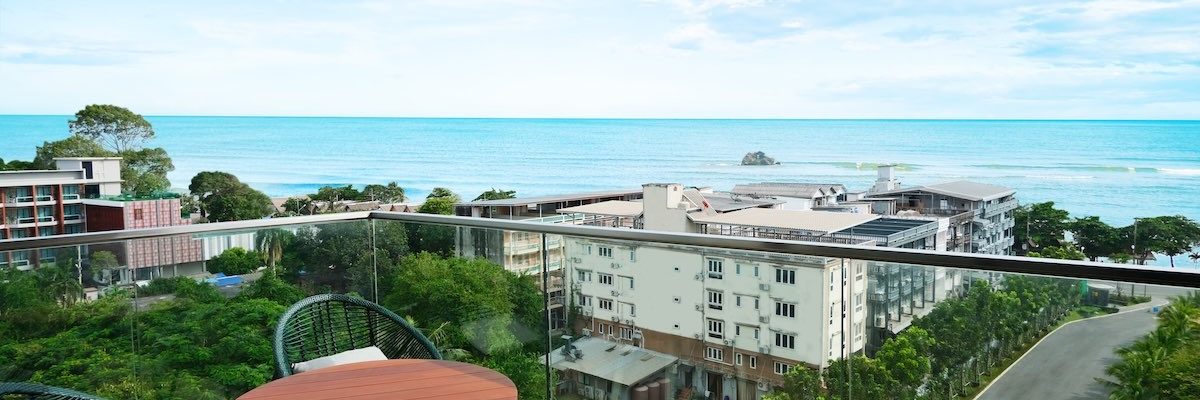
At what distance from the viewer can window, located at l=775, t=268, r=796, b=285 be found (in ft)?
7.82

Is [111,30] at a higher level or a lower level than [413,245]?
higher

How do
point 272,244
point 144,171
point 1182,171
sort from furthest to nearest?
point 1182,171
point 144,171
point 272,244

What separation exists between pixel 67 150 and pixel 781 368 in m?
33.4

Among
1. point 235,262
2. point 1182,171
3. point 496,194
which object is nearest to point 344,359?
point 235,262

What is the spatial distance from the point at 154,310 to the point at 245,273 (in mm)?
383

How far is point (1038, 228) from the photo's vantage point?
3041 centimetres

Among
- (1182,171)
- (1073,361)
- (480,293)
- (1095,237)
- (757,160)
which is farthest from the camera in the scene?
(757,160)

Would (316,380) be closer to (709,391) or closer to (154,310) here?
(709,391)

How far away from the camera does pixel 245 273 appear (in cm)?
356

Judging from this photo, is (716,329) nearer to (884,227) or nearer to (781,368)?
(781,368)

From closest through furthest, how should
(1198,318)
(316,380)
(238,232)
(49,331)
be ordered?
→ (1198,318)
(316,380)
(49,331)
(238,232)

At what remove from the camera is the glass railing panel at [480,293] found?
124 inches

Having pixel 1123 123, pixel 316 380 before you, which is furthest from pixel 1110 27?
pixel 316 380

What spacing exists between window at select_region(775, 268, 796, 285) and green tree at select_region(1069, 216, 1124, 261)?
29.8 meters
